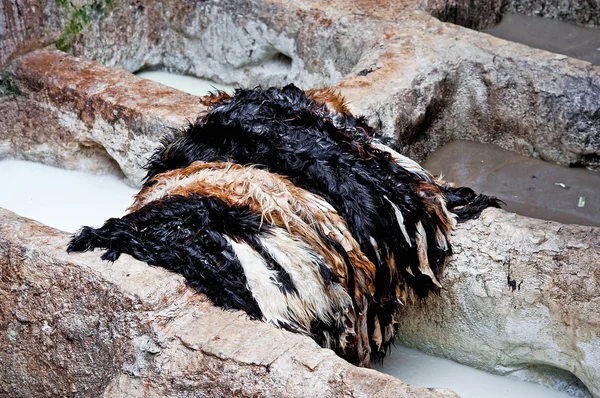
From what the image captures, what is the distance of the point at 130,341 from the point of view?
2754mm

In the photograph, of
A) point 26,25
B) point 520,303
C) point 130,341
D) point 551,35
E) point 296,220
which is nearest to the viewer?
point 130,341

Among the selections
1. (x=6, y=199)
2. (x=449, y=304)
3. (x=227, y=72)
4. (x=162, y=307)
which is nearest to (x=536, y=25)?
(x=227, y=72)

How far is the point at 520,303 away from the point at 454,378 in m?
0.42

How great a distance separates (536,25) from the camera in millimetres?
5891

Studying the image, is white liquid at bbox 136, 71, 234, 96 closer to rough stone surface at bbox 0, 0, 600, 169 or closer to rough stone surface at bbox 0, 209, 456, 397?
rough stone surface at bbox 0, 0, 600, 169

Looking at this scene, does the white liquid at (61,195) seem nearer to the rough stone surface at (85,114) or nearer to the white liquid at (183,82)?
the rough stone surface at (85,114)

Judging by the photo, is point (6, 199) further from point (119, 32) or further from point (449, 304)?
point (449, 304)

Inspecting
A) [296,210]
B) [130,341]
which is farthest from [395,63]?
[130,341]

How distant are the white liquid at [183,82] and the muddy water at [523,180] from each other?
1.69 m

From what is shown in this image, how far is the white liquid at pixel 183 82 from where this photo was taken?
586 centimetres

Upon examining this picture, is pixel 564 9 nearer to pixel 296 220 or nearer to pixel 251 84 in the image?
pixel 251 84

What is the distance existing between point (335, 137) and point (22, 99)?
2335 millimetres

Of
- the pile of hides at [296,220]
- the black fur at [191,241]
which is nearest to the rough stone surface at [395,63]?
the pile of hides at [296,220]

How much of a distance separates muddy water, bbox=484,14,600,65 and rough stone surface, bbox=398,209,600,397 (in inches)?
101
